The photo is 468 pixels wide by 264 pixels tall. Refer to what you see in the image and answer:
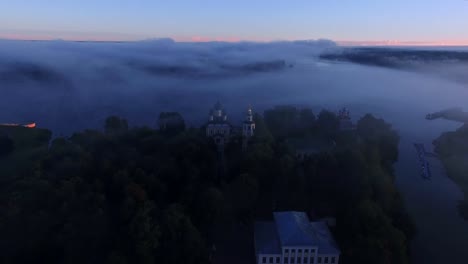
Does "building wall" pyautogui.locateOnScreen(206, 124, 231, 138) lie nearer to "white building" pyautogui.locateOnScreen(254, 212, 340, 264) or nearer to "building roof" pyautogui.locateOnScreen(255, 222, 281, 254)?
"building roof" pyautogui.locateOnScreen(255, 222, 281, 254)

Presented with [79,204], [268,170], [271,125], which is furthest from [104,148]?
[271,125]

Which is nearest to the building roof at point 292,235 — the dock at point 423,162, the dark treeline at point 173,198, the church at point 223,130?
the dark treeline at point 173,198

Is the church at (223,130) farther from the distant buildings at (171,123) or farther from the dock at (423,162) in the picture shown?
the dock at (423,162)

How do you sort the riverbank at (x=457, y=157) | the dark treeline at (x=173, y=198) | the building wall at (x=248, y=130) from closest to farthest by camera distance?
the dark treeline at (x=173, y=198)
the riverbank at (x=457, y=157)
the building wall at (x=248, y=130)

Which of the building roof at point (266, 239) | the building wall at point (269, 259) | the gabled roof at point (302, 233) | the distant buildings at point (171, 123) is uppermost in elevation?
the distant buildings at point (171, 123)

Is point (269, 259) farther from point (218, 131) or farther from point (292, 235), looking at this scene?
point (218, 131)

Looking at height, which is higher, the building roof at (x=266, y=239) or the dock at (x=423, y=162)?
the building roof at (x=266, y=239)

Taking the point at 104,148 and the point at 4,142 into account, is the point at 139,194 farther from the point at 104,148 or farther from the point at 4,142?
the point at 4,142
